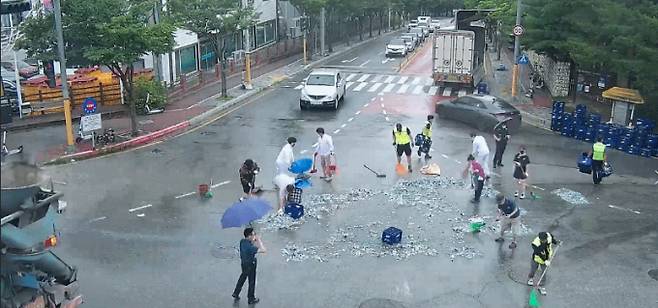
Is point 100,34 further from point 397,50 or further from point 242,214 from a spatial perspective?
point 397,50

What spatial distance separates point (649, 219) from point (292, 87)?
2338cm

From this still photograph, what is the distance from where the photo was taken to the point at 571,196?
744 inches

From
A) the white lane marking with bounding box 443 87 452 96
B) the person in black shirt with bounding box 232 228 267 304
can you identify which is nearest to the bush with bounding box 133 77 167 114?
the white lane marking with bounding box 443 87 452 96

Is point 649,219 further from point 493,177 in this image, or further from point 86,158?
point 86,158

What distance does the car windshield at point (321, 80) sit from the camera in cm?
3177

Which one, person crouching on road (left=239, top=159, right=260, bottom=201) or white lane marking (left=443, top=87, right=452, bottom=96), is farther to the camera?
white lane marking (left=443, top=87, right=452, bottom=96)

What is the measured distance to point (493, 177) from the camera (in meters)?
20.7

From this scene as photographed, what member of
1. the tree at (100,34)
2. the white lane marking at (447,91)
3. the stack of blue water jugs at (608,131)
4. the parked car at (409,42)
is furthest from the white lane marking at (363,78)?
the tree at (100,34)

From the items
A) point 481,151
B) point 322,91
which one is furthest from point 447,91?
point 481,151

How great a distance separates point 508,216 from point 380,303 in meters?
4.01

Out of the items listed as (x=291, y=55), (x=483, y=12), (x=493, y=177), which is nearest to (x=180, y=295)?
(x=493, y=177)

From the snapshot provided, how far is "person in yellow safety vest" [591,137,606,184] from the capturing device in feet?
64.0

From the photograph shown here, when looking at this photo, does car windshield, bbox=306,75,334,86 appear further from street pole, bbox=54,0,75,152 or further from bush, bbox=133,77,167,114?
street pole, bbox=54,0,75,152

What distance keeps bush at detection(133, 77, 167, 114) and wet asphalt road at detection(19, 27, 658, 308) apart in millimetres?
4994
